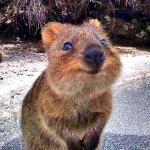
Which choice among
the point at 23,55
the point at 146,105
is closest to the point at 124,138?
the point at 146,105

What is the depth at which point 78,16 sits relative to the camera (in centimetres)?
1136

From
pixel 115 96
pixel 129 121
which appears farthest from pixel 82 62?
pixel 115 96

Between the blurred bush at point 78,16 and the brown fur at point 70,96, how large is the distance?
19.7 feet

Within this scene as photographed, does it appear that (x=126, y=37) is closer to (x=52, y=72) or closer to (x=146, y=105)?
(x=146, y=105)

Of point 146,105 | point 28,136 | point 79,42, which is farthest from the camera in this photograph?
point 146,105

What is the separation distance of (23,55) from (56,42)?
18.0ft

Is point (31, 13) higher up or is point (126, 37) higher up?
point (31, 13)

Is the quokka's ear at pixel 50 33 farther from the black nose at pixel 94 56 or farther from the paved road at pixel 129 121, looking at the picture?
the paved road at pixel 129 121

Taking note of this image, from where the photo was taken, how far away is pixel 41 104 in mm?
4469

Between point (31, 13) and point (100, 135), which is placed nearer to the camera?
point (100, 135)

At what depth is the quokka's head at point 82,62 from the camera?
3.76m

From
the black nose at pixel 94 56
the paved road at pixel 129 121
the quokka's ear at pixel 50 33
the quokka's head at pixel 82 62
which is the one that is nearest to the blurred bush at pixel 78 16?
the paved road at pixel 129 121

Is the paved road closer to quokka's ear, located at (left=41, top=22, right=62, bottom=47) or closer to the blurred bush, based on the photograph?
quokka's ear, located at (left=41, top=22, right=62, bottom=47)

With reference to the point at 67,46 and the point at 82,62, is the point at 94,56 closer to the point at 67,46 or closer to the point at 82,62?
the point at 82,62
